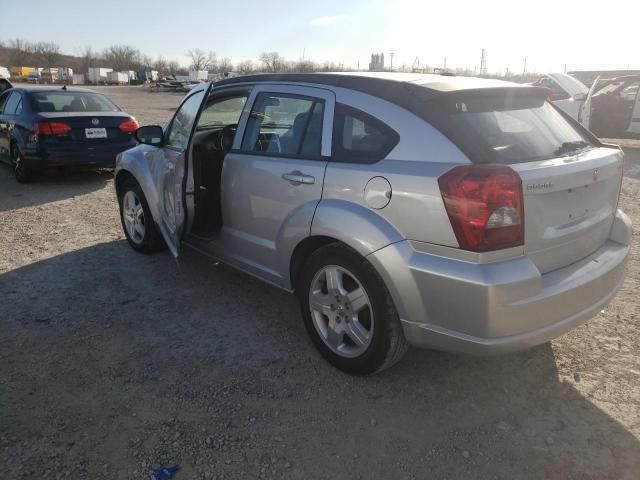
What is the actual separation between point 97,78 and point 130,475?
4092 inches

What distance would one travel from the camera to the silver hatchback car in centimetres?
236

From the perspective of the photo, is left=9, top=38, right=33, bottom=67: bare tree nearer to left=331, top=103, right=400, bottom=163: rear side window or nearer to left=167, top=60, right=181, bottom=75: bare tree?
left=167, top=60, right=181, bottom=75: bare tree

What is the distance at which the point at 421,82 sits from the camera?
2.79m

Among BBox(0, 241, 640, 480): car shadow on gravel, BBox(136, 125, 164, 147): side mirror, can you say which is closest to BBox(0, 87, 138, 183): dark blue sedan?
BBox(136, 125, 164, 147): side mirror

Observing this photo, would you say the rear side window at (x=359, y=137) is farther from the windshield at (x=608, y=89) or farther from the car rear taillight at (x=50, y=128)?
the windshield at (x=608, y=89)

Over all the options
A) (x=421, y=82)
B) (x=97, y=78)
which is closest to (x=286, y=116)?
(x=421, y=82)

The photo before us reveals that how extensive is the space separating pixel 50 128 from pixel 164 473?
6.99 metres

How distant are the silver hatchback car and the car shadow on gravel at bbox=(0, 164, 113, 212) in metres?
5.04

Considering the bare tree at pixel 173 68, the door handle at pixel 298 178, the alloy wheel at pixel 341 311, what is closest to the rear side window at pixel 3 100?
the door handle at pixel 298 178

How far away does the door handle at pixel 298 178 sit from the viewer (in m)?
3.03

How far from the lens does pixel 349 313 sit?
9.73 feet

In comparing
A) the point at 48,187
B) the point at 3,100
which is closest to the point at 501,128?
the point at 48,187

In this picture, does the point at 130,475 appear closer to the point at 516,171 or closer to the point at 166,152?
the point at 516,171

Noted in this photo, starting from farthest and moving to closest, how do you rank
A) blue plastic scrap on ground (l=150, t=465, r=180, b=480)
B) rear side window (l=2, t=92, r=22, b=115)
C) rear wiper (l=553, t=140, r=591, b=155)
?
rear side window (l=2, t=92, r=22, b=115) → rear wiper (l=553, t=140, r=591, b=155) → blue plastic scrap on ground (l=150, t=465, r=180, b=480)
